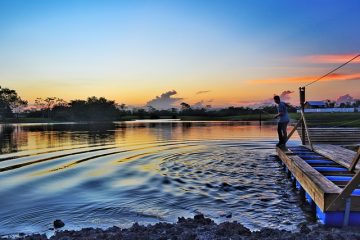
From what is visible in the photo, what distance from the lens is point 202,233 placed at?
6.59 metres

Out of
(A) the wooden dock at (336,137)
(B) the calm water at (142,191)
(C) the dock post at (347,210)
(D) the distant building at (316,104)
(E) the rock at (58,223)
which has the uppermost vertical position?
(D) the distant building at (316,104)

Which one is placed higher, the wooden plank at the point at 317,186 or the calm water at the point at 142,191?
the wooden plank at the point at 317,186

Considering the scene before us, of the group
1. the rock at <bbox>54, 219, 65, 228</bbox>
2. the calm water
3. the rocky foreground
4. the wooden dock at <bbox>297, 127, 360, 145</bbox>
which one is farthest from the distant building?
the rock at <bbox>54, 219, 65, 228</bbox>

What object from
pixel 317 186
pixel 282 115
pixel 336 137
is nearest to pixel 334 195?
pixel 317 186

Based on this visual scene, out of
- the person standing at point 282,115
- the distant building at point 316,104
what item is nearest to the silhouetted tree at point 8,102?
the distant building at point 316,104

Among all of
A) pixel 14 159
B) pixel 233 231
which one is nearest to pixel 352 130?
pixel 233 231

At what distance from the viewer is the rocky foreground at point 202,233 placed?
6.37 metres

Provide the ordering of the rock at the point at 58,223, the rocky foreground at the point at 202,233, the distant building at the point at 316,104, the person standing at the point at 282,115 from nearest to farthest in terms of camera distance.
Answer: the rocky foreground at the point at 202,233
the rock at the point at 58,223
the person standing at the point at 282,115
the distant building at the point at 316,104

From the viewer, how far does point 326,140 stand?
22.7m

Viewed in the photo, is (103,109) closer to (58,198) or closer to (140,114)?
(140,114)

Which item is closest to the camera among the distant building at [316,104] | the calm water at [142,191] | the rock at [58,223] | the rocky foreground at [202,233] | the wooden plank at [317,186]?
the rocky foreground at [202,233]

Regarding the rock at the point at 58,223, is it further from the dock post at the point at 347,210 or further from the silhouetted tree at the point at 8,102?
the silhouetted tree at the point at 8,102

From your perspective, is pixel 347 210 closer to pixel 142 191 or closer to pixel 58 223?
pixel 58 223

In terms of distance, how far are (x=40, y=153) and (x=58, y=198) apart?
1323cm
